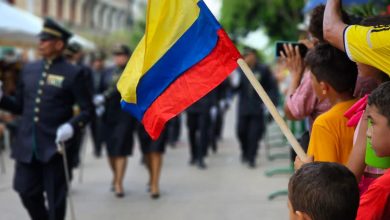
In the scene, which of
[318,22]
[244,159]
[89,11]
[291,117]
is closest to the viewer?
[318,22]

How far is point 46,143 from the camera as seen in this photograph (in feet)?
16.5

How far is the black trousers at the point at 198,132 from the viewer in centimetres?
974

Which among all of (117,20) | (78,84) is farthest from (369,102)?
(117,20)

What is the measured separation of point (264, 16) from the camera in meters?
19.2

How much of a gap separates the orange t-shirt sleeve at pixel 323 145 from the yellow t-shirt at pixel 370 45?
0.45m

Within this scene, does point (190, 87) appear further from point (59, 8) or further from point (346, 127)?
point (59, 8)

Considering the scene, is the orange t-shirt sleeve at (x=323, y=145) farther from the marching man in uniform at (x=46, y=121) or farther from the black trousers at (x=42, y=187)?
the black trousers at (x=42, y=187)

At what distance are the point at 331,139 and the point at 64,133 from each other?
2.60 metres

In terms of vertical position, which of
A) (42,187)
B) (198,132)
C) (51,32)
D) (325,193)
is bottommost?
(198,132)

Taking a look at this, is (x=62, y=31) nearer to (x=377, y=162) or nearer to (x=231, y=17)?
(x=377, y=162)

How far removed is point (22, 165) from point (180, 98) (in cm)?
221

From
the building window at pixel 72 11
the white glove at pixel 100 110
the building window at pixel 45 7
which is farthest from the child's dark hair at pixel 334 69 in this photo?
the building window at pixel 72 11

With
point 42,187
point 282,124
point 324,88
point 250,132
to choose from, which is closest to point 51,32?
point 42,187

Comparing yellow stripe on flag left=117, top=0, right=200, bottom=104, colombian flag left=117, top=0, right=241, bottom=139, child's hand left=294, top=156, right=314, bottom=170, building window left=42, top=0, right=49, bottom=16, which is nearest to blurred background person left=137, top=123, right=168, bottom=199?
colombian flag left=117, top=0, right=241, bottom=139
